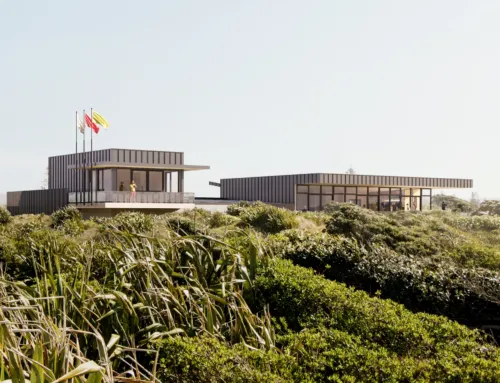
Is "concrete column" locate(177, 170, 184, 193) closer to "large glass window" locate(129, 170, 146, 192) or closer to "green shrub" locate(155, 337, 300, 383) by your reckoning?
"large glass window" locate(129, 170, 146, 192)

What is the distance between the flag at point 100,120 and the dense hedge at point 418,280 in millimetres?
27710

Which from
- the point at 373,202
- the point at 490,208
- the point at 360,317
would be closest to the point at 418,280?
the point at 360,317

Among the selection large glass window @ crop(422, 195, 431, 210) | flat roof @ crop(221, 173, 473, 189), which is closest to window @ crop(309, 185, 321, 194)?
flat roof @ crop(221, 173, 473, 189)

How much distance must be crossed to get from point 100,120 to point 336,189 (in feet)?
69.0

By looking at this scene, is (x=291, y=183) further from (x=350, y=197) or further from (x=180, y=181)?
(x=180, y=181)

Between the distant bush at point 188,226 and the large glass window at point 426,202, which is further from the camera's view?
the large glass window at point 426,202

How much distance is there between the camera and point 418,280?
977 cm

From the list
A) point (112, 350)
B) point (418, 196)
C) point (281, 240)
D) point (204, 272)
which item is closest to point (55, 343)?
point (112, 350)

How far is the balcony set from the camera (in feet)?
118

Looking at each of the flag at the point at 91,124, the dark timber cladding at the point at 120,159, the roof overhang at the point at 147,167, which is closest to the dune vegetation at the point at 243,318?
the dark timber cladding at the point at 120,159

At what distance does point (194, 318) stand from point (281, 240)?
6.74m

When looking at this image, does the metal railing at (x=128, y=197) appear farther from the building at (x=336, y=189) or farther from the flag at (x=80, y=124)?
the building at (x=336, y=189)

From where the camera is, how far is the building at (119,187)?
1441 inches

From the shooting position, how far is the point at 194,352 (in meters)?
5.23
